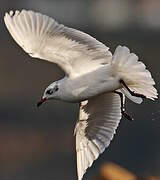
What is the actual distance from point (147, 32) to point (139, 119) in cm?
657

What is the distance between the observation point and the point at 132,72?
8.09 metres

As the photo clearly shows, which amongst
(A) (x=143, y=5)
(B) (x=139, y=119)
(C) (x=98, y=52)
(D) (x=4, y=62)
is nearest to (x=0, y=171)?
(B) (x=139, y=119)

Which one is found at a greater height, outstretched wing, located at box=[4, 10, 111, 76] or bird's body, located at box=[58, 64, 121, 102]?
outstretched wing, located at box=[4, 10, 111, 76]

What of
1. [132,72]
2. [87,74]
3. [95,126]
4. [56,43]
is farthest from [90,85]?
[95,126]

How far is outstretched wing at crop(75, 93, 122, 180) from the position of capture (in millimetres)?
8781

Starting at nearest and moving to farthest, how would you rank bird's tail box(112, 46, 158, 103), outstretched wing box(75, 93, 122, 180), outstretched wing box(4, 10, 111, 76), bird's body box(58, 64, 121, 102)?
bird's tail box(112, 46, 158, 103) → bird's body box(58, 64, 121, 102) → outstretched wing box(4, 10, 111, 76) → outstretched wing box(75, 93, 122, 180)

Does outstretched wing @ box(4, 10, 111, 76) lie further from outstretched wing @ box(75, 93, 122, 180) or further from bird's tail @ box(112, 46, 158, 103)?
outstretched wing @ box(75, 93, 122, 180)

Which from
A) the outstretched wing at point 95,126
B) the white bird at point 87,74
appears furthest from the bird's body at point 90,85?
the outstretched wing at point 95,126

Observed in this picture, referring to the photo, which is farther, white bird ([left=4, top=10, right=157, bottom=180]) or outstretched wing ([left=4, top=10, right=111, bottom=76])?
outstretched wing ([left=4, top=10, right=111, bottom=76])

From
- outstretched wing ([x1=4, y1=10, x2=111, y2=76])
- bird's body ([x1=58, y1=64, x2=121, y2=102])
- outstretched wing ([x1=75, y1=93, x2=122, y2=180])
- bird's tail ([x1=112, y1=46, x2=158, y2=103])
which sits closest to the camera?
bird's tail ([x1=112, y1=46, x2=158, y2=103])

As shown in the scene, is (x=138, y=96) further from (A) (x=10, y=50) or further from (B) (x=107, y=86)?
(A) (x=10, y=50)

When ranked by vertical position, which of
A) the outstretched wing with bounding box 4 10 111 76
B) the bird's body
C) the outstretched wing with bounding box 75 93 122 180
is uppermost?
the outstretched wing with bounding box 4 10 111 76

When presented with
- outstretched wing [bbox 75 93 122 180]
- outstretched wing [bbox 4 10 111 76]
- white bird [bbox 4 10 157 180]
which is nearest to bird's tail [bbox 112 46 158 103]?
white bird [bbox 4 10 157 180]

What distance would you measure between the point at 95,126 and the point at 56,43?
92 centimetres
